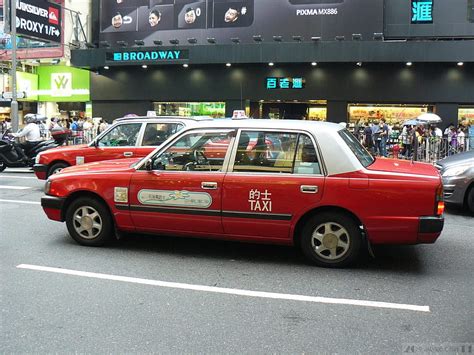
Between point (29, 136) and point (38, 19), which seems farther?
point (38, 19)

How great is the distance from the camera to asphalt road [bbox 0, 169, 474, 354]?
3.57 metres

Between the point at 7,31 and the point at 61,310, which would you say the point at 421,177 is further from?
the point at 7,31

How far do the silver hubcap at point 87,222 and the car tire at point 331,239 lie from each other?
259 centimetres

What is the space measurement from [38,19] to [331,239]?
1889 centimetres

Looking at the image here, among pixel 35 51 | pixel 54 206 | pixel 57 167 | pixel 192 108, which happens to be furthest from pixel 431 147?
pixel 35 51

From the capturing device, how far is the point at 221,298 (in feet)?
14.5

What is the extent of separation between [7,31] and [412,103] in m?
18.1

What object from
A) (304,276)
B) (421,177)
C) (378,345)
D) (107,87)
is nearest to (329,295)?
(304,276)

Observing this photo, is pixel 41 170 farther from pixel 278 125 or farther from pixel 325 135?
pixel 325 135

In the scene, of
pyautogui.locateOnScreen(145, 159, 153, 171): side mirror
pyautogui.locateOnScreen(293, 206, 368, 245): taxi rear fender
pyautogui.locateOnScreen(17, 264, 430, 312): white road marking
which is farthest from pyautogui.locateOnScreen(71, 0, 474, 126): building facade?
pyautogui.locateOnScreen(17, 264, 430, 312): white road marking

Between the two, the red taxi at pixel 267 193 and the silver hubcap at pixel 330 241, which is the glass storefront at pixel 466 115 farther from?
the silver hubcap at pixel 330 241

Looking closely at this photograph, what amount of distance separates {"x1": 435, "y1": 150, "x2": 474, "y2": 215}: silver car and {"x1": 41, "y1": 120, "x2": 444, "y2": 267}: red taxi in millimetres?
3067

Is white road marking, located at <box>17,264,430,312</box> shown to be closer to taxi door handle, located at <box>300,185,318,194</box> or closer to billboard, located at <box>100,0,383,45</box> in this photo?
taxi door handle, located at <box>300,185,318,194</box>

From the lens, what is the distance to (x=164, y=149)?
18.9ft
